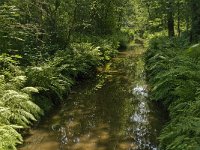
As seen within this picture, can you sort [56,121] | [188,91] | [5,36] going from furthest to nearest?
1. [5,36]
2. [56,121]
3. [188,91]

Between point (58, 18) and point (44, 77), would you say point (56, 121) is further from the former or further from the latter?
point (58, 18)

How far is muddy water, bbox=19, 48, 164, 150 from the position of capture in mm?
9034

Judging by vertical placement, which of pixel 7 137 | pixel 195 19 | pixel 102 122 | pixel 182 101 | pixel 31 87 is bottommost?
pixel 102 122

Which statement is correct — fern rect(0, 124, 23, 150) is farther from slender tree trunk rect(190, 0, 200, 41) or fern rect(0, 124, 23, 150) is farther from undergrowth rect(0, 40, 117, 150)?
slender tree trunk rect(190, 0, 200, 41)

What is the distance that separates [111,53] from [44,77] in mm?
12535

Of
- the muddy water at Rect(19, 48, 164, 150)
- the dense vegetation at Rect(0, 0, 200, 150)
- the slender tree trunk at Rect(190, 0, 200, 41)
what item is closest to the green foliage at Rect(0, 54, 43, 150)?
the dense vegetation at Rect(0, 0, 200, 150)

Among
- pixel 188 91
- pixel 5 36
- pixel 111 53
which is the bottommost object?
pixel 111 53

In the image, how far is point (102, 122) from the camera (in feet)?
34.9

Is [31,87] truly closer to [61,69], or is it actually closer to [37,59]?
[61,69]

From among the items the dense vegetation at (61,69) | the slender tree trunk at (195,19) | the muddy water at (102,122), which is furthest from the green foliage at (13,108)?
the slender tree trunk at (195,19)

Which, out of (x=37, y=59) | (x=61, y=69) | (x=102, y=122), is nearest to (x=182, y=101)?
(x=102, y=122)

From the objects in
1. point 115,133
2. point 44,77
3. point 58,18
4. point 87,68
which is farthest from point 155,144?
point 58,18

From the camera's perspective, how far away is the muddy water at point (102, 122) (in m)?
9.03

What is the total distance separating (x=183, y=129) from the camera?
720cm
